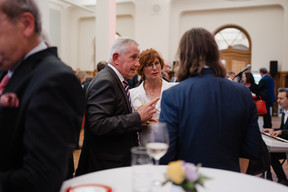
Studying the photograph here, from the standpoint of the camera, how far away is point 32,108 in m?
1.04

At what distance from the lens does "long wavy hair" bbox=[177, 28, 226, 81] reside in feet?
5.87

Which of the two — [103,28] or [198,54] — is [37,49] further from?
[103,28]

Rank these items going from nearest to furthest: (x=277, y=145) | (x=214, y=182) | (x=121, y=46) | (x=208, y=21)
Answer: (x=214, y=182) → (x=121, y=46) → (x=277, y=145) → (x=208, y=21)

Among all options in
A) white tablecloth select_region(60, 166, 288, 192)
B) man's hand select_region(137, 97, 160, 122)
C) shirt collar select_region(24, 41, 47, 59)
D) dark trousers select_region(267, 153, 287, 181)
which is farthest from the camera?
dark trousers select_region(267, 153, 287, 181)

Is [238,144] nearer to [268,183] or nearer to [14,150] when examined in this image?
[268,183]

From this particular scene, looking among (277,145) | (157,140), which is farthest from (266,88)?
(157,140)

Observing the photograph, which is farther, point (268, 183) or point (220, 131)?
point (220, 131)

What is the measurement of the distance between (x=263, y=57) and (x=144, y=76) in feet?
34.7

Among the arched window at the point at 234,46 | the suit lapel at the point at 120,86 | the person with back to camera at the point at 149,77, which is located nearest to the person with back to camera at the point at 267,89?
the arched window at the point at 234,46

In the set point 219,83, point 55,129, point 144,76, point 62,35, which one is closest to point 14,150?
point 55,129

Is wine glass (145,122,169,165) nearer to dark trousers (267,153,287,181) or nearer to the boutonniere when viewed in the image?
the boutonniere

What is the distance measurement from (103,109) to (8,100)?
1128 millimetres

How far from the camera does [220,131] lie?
1.71m

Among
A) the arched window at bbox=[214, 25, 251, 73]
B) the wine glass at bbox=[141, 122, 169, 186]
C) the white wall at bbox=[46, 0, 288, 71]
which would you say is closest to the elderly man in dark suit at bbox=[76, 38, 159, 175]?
the wine glass at bbox=[141, 122, 169, 186]
